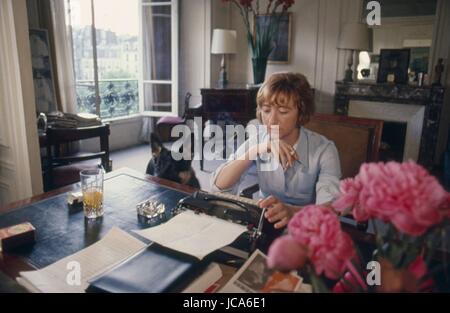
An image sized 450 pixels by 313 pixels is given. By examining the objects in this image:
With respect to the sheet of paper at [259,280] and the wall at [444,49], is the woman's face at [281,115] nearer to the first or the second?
the sheet of paper at [259,280]

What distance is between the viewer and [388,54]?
421 centimetres

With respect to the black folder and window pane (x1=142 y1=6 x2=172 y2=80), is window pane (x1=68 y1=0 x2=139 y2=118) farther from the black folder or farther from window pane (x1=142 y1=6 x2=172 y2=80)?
the black folder

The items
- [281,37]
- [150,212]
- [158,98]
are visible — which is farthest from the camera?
[158,98]

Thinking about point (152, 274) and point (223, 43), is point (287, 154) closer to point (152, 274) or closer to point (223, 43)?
point (152, 274)

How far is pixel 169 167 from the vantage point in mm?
1982

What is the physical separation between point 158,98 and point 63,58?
5.37 ft

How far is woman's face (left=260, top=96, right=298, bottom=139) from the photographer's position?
1.45 meters

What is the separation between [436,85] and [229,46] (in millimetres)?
2392

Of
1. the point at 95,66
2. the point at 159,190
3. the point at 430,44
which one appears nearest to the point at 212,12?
the point at 95,66

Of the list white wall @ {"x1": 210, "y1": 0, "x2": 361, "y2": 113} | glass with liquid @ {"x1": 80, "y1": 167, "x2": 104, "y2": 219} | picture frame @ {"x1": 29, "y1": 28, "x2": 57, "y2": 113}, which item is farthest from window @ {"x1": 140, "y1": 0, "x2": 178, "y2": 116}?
glass with liquid @ {"x1": 80, "y1": 167, "x2": 104, "y2": 219}

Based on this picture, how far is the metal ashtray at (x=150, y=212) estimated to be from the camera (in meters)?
1.24

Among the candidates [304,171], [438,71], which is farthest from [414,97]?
[304,171]

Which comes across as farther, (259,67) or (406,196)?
(259,67)
